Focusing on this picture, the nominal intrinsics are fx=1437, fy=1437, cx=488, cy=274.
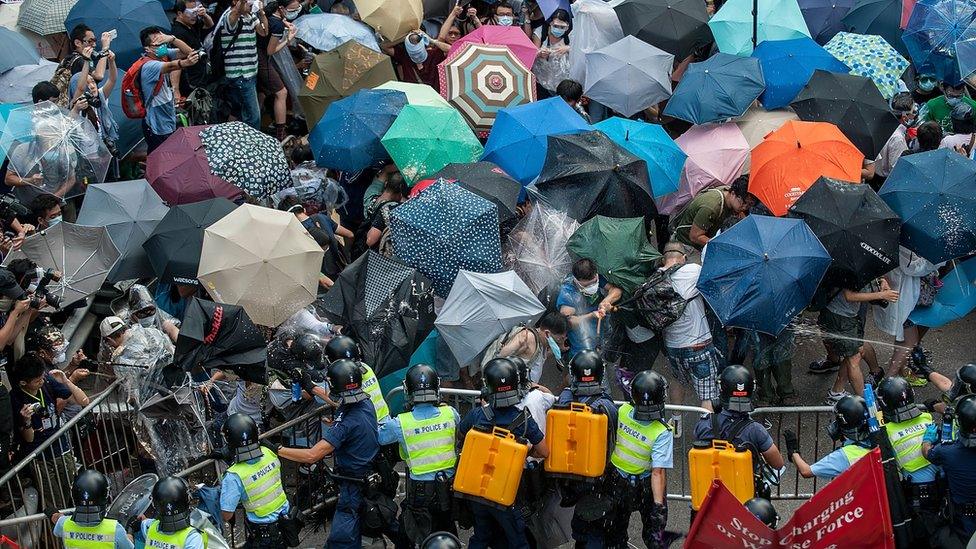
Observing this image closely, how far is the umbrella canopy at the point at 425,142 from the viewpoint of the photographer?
12.2m

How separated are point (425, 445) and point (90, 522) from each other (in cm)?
216

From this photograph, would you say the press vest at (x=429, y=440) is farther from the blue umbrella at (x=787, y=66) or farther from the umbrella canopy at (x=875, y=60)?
the umbrella canopy at (x=875, y=60)

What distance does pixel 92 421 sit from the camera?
1034cm

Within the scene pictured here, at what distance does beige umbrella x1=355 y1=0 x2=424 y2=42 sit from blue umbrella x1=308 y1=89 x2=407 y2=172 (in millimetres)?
1757

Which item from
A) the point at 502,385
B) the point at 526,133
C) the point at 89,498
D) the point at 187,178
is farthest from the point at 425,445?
the point at 187,178

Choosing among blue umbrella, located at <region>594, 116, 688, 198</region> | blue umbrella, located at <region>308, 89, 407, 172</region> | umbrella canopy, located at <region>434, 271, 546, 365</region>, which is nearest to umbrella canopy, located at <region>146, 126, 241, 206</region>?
blue umbrella, located at <region>308, 89, 407, 172</region>

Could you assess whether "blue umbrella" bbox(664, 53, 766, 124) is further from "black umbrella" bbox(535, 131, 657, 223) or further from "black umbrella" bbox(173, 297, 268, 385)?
"black umbrella" bbox(173, 297, 268, 385)

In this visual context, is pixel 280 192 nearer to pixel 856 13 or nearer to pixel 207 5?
pixel 207 5

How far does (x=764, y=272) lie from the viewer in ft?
34.2

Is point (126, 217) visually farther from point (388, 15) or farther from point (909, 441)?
point (909, 441)

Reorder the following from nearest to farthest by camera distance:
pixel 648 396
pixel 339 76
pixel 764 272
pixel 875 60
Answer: pixel 648 396 → pixel 764 272 → pixel 339 76 → pixel 875 60

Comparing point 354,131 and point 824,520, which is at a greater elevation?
point 824,520

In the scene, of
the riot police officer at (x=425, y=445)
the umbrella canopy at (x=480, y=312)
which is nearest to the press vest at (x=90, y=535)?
the riot police officer at (x=425, y=445)

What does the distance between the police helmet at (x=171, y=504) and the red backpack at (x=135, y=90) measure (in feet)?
18.2
